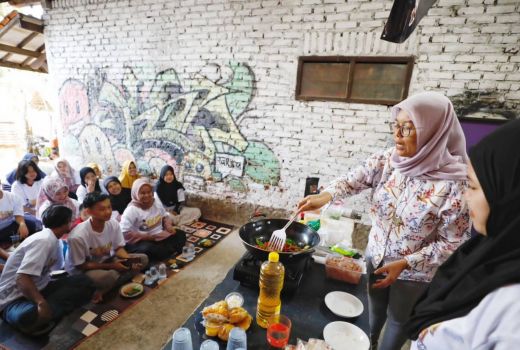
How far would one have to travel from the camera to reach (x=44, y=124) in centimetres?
1070

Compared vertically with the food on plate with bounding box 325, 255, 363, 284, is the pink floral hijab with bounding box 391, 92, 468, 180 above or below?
above

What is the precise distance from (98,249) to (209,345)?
2.30m

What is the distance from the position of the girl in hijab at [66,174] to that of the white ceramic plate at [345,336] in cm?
477

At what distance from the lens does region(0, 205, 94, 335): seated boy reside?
208 centimetres

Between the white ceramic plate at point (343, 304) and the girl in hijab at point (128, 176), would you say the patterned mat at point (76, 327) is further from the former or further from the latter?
the white ceramic plate at point (343, 304)

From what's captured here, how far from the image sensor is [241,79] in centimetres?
Result: 405

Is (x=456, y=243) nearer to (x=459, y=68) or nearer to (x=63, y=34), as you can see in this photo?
(x=459, y=68)

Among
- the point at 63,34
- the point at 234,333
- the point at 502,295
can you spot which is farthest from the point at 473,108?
the point at 63,34

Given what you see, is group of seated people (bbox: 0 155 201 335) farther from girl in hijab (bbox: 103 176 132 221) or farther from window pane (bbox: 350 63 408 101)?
window pane (bbox: 350 63 408 101)

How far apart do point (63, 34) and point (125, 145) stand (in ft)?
8.60

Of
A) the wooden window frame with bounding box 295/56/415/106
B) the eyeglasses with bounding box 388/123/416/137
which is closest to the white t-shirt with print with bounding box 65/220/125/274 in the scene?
the eyeglasses with bounding box 388/123/416/137

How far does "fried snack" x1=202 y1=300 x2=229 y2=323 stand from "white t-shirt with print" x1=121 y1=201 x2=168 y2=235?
2565 millimetres

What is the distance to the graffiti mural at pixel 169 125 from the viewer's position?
13.9 feet

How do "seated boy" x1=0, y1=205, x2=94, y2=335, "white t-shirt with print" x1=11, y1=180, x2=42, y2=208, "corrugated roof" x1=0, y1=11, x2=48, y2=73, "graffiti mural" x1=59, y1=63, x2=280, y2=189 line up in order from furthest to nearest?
1. "corrugated roof" x1=0, y1=11, x2=48, y2=73
2. "graffiti mural" x1=59, y1=63, x2=280, y2=189
3. "white t-shirt with print" x1=11, y1=180, x2=42, y2=208
4. "seated boy" x1=0, y1=205, x2=94, y2=335
